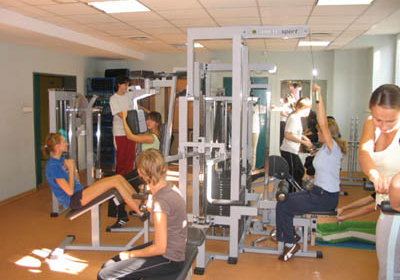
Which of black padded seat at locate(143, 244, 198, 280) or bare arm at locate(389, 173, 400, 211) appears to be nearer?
bare arm at locate(389, 173, 400, 211)

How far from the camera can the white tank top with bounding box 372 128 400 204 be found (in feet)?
5.23

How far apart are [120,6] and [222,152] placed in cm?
205

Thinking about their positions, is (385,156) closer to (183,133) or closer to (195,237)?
(195,237)

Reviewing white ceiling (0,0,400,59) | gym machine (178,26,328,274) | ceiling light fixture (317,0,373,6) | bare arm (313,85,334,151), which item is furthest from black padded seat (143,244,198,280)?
ceiling light fixture (317,0,373,6)

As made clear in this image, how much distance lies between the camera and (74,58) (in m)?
6.83

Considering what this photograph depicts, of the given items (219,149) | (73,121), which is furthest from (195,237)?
(73,121)

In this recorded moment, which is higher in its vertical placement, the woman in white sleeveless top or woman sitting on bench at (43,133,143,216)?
the woman in white sleeveless top

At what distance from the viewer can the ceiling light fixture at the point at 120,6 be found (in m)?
3.75

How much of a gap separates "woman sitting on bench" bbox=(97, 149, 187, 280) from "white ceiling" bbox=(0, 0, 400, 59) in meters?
2.25

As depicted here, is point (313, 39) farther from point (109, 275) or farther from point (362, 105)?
point (109, 275)

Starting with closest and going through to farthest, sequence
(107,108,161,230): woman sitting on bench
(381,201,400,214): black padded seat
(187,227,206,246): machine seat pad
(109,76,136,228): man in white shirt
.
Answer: (381,201,400,214): black padded seat
(187,227,206,246): machine seat pad
(107,108,161,230): woman sitting on bench
(109,76,136,228): man in white shirt

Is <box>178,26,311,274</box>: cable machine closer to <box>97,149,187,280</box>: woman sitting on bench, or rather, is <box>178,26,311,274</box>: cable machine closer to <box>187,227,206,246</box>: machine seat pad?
<box>187,227,206,246</box>: machine seat pad

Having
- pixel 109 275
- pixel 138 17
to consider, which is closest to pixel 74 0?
pixel 138 17

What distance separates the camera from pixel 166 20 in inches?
180
